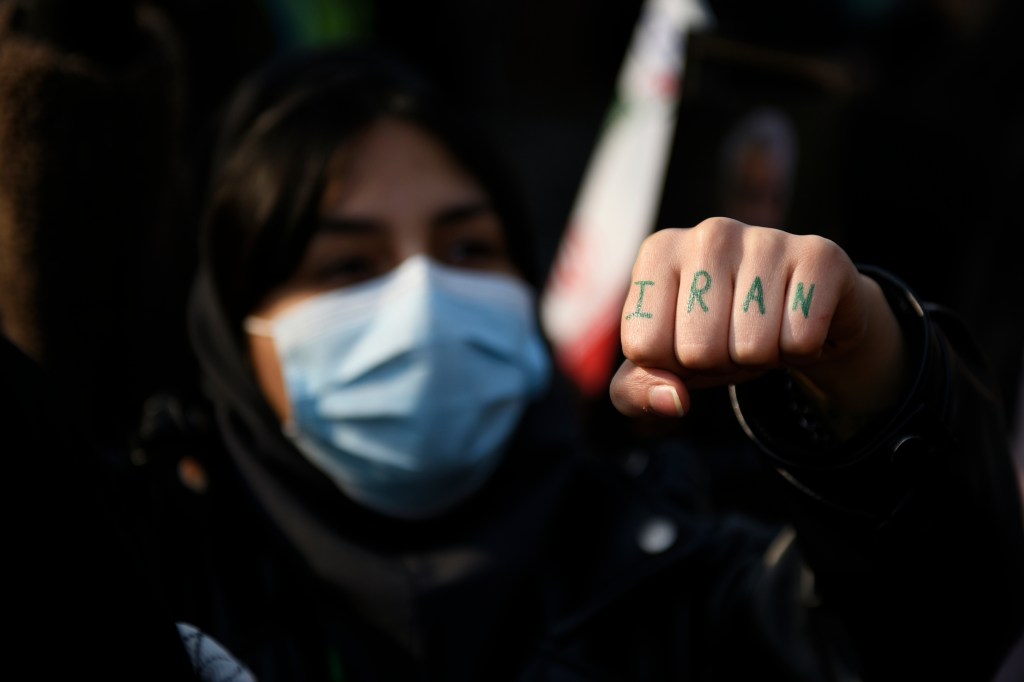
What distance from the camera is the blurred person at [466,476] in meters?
1.05

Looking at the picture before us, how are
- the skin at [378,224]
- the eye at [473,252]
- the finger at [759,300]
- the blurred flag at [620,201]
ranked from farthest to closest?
the blurred flag at [620,201] < the eye at [473,252] < the skin at [378,224] < the finger at [759,300]

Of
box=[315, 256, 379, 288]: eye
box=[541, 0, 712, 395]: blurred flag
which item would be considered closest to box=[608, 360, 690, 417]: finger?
box=[315, 256, 379, 288]: eye

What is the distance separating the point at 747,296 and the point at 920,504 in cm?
35

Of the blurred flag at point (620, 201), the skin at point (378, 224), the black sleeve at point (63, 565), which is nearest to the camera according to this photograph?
the black sleeve at point (63, 565)

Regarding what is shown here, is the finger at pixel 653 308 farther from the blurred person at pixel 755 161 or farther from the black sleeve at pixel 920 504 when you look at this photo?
the blurred person at pixel 755 161

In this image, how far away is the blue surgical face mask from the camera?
1556mm

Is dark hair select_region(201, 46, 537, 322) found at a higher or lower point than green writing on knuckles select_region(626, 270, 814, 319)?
lower

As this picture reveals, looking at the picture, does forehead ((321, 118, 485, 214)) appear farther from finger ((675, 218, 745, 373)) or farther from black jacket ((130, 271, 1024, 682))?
finger ((675, 218, 745, 373))

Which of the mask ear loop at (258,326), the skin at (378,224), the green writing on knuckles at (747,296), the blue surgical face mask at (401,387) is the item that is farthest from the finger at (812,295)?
the mask ear loop at (258,326)

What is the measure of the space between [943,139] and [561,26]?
192 cm

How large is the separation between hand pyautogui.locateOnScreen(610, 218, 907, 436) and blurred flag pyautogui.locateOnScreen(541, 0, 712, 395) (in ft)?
6.11

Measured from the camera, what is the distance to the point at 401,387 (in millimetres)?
1564

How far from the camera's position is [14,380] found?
0.79 meters

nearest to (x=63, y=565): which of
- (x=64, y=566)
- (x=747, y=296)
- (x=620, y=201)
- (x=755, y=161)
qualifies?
(x=64, y=566)
